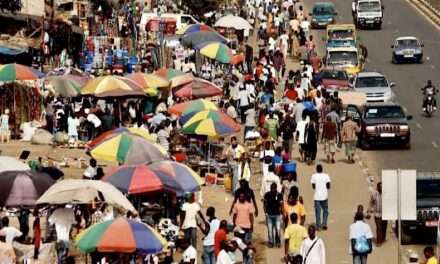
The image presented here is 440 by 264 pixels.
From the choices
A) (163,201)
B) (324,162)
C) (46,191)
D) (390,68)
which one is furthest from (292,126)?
(390,68)

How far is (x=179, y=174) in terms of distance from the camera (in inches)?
1022

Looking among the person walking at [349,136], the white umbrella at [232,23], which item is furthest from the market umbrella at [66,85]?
the white umbrella at [232,23]

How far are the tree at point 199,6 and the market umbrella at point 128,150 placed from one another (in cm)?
3856

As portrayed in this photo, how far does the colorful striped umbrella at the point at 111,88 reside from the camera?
36.7m

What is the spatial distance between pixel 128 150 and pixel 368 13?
44266mm

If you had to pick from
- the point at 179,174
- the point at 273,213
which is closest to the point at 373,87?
the point at 273,213

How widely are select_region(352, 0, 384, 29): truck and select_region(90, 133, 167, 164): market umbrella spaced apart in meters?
43.3

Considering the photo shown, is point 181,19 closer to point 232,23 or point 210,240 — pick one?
point 232,23

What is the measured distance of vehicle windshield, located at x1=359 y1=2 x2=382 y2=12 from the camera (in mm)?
70688

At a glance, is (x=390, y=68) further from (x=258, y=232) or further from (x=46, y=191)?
(x=46, y=191)

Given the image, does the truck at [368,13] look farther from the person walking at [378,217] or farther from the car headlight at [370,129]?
the person walking at [378,217]

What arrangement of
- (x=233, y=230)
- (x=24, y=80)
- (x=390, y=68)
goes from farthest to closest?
1. (x=390, y=68)
2. (x=24, y=80)
3. (x=233, y=230)

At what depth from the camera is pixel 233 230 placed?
2616 centimetres

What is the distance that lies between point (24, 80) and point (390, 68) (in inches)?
935
